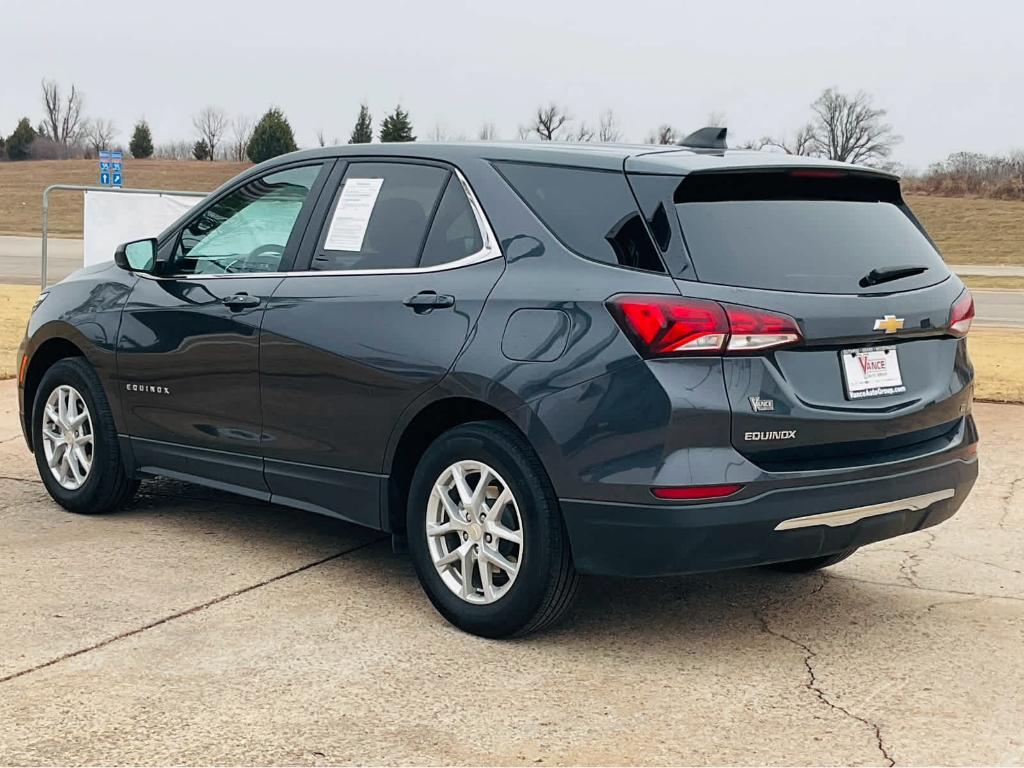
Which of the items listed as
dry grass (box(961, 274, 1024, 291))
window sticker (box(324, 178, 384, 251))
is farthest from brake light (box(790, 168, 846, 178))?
dry grass (box(961, 274, 1024, 291))

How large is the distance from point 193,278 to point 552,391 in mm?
2198

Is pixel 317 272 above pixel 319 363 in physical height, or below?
above

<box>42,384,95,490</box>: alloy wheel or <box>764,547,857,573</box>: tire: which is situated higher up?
<box>42,384,95,490</box>: alloy wheel

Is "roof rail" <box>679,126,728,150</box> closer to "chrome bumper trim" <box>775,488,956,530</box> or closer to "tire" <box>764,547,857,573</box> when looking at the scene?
"chrome bumper trim" <box>775,488,956,530</box>

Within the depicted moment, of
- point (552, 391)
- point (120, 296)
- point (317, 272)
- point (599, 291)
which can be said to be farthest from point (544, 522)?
point (120, 296)

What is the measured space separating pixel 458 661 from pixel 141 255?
2.65m

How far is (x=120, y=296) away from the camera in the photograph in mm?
6082

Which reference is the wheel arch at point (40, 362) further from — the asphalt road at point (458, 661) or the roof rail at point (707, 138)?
the roof rail at point (707, 138)

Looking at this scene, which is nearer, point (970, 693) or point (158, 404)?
point (970, 693)

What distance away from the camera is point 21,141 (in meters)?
104

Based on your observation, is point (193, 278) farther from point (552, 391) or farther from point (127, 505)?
point (552, 391)

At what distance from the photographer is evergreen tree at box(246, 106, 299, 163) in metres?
83.8

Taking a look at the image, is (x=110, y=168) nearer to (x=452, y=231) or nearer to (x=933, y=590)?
(x=452, y=231)

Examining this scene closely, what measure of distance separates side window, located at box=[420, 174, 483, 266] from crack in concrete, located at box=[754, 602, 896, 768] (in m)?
1.71
